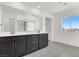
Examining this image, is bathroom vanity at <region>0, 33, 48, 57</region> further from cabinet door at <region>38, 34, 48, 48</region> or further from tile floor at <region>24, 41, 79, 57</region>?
tile floor at <region>24, 41, 79, 57</region>

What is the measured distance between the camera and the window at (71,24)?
29.5 ft

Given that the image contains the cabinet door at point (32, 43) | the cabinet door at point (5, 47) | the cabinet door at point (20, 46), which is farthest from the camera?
the cabinet door at point (32, 43)

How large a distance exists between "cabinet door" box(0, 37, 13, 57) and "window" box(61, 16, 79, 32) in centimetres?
600

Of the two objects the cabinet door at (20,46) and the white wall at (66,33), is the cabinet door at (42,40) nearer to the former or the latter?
the cabinet door at (20,46)

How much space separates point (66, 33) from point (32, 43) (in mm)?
4424

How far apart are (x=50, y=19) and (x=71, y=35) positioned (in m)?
2.21

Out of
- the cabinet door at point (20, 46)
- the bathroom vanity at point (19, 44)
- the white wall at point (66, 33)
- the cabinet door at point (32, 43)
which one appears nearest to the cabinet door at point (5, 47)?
the bathroom vanity at point (19, 44)

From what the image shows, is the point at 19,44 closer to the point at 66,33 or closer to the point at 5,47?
the point at 5,47

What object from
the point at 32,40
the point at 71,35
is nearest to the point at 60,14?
the point at 71,35

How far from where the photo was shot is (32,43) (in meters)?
5.99

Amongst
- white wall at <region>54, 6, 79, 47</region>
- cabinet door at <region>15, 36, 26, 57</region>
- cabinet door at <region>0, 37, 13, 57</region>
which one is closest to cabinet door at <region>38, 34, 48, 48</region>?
cabinet door at <region>15, 36, 26, 57</region>

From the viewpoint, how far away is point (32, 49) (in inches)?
235

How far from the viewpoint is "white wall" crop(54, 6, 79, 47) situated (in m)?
8.91

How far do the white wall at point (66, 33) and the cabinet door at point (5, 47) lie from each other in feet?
18.7
